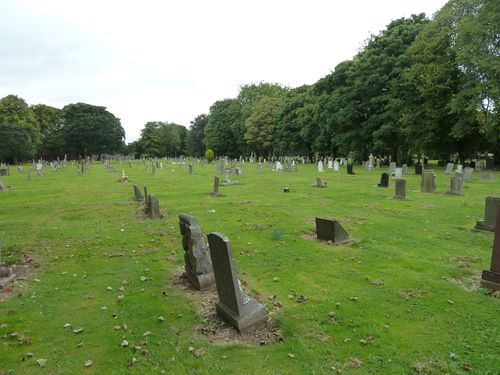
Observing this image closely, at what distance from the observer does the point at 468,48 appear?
30078 millimetres

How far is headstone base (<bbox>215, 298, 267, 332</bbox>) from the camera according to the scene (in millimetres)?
5379

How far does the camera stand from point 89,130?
8900 centimetres

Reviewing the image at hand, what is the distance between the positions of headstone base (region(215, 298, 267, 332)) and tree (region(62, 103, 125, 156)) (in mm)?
92747

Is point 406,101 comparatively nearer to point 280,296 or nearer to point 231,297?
point 280,296

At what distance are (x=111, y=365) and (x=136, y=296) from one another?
216 centimetres

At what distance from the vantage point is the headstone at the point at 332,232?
9992 mm

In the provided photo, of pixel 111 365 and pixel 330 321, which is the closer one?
pixel 111 365

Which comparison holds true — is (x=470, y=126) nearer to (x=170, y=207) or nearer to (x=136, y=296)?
(x=170, y=207)

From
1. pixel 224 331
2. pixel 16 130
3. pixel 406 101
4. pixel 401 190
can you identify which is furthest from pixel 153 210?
pixel 16 130

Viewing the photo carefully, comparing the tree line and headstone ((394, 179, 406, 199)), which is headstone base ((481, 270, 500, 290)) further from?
the tree line

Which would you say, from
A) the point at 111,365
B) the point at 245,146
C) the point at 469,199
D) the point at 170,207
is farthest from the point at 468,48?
the point at 245,146

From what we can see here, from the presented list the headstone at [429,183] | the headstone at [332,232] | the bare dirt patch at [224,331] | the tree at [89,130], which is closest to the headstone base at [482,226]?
the headstone at [332,232]

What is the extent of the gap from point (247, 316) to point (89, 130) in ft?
307

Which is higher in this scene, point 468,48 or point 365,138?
point 468,48
